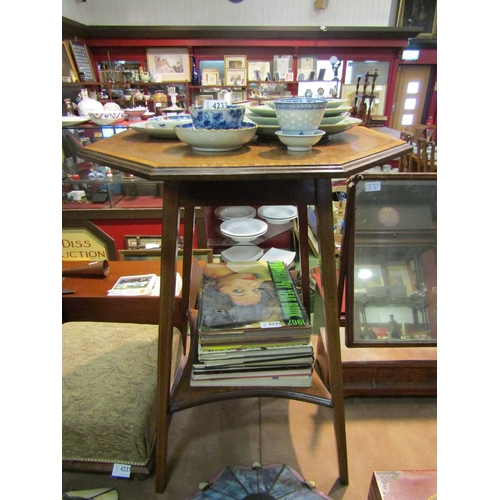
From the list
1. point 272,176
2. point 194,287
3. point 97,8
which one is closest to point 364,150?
point 272,176

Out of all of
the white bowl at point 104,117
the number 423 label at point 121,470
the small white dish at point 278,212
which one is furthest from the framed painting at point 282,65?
the number 423 label at point 121,470

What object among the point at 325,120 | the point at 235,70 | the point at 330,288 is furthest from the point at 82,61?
the point at 330,288

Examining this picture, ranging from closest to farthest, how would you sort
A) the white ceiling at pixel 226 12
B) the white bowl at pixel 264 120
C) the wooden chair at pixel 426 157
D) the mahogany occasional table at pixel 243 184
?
1. the mahogany occasional table at pixel 243 184
2. the white bowl at pixel 264 120
3. the wooden chair at pixel 426 157
4. the white ceiling at pixel 226 12

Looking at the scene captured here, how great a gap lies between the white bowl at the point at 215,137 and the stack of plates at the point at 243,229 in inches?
48.6

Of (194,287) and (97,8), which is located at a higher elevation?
(97,8)

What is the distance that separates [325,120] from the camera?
813mm

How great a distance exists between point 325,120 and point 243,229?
1262 mm

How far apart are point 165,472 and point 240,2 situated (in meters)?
4.94

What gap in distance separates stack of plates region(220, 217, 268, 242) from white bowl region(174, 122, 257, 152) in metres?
1.23

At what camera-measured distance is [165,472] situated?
3.06 feet

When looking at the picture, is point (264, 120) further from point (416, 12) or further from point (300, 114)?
point (416, 12)

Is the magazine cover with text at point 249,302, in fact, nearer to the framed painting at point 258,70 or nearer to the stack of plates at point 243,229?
the stack of plates at point 243,229

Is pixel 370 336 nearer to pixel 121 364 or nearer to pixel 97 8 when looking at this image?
pixel 121 364

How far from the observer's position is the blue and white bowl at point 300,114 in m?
0.64
